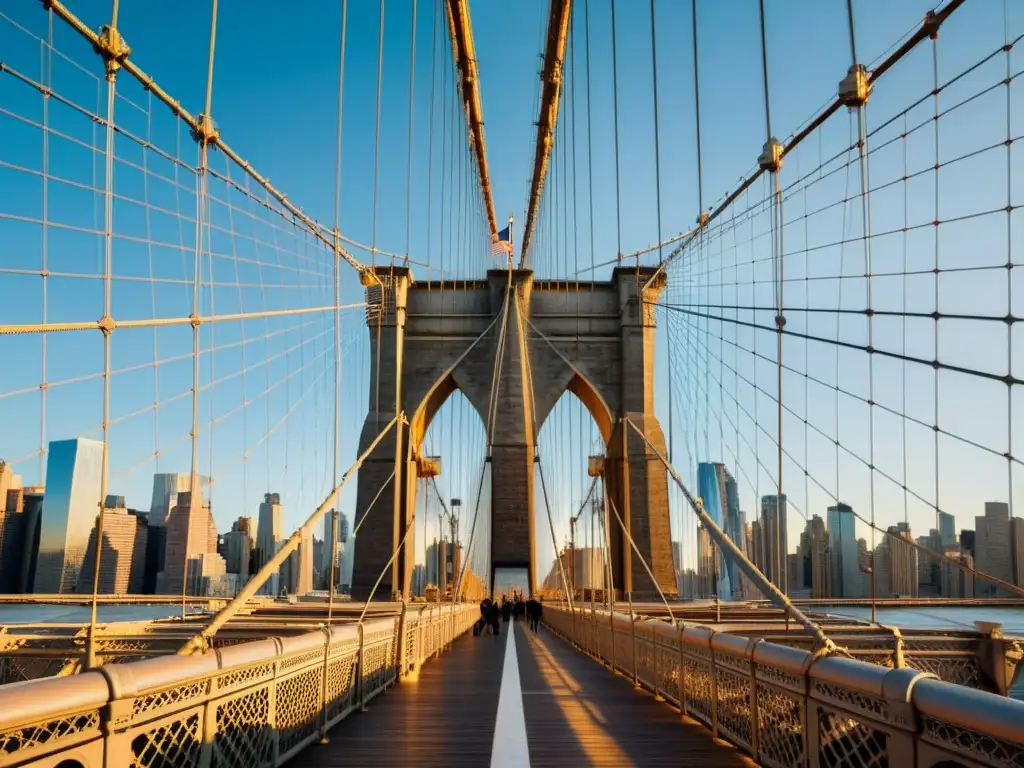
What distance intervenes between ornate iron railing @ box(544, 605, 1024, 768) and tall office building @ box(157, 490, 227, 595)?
15.6ft

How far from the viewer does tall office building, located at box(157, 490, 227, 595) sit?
1172 centimetres

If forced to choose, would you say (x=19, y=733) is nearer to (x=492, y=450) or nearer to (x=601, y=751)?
(x=601, y=751)

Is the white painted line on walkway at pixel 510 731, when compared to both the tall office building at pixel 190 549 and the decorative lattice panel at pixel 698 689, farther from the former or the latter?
the tall office building at pixel 190 549

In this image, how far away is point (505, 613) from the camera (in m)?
34.3

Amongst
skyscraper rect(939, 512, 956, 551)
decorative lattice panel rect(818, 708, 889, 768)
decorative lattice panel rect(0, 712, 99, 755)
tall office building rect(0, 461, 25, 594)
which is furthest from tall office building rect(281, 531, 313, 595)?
decorative lattice panel rect(0, 712, 99, 755)

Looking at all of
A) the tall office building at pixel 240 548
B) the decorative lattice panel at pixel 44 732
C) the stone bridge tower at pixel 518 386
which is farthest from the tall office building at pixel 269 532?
the decorative lattice panel at pixel 44 732

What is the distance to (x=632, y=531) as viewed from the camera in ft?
105

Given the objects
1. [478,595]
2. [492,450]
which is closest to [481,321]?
[492,450]

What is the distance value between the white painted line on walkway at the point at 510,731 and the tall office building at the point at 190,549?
3358mm

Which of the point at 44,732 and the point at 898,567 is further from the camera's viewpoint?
the point at 898,567

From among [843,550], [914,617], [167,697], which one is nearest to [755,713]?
[167,697]

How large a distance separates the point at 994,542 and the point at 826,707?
4.33 meters

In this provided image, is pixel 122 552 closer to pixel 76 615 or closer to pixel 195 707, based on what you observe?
pixel 76 615

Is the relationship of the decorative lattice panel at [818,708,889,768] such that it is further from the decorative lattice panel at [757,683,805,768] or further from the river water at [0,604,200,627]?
the river water at [0,604,200,627]
